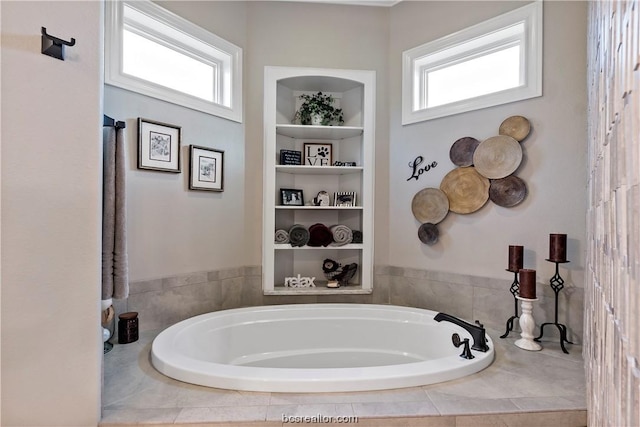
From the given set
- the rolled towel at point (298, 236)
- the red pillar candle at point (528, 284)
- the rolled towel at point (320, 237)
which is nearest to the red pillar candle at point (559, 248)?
the red pillar candle at point (528, 284)

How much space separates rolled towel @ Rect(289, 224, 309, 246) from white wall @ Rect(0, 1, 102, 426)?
1739mm

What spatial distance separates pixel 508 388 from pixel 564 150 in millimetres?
1485

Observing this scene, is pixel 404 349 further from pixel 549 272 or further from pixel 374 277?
pixel 549 272

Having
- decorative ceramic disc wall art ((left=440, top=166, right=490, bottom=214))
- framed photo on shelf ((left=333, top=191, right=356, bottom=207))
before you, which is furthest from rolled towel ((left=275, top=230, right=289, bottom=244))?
decorative ceramic disc wall art ((left=440, top=166, right=490, bottom=214))

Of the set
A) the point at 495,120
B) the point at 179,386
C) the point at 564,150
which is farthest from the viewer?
the point at 495,120

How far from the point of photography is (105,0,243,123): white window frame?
2.10 meters

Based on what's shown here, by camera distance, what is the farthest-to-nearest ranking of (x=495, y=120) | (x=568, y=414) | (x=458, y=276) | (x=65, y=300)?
(x=458, y=276)
(x=495, y=120)
(x=568, y=414)
(x=65, y=300)

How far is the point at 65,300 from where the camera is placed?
1.23 meters

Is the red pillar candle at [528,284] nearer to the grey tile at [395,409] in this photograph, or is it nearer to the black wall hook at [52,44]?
the grey tile at [395,409]

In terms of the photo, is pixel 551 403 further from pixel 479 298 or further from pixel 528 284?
pixel 479 298

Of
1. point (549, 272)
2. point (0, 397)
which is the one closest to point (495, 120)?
point (549, 272)

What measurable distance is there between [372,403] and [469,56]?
2.53 m

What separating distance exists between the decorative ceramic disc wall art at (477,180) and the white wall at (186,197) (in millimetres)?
1499

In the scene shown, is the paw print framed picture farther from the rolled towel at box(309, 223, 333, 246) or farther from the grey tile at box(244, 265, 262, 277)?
the grey tile at box(244, 265, 262, 277)
